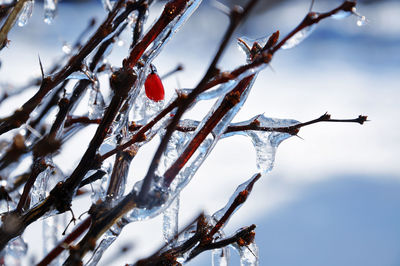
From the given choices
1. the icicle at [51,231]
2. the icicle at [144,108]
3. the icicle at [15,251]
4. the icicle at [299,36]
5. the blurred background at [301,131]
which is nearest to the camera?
the icicle at [299,36]

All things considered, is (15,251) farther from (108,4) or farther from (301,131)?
(301,131)

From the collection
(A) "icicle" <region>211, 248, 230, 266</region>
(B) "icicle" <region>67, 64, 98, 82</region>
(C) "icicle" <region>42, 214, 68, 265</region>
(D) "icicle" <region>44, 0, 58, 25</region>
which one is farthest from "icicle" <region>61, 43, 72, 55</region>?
(A) "icicle" <region>211, 248, 230, 266</region>

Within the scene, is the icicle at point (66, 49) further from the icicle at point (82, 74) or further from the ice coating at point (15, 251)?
the ice coating at point (15, 251)

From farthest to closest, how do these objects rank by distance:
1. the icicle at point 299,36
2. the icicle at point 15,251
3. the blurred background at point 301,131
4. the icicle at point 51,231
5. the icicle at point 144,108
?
the blurred background at point 301,131
the icicle at point 51,231
the icicle at point 144,108
the icicle at point 15,251
the icicle at point 299,36

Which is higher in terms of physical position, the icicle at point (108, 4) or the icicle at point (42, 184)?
the icicle at point (108, 4)

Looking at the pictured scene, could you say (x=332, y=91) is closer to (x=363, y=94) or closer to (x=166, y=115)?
(x=363, y=94)

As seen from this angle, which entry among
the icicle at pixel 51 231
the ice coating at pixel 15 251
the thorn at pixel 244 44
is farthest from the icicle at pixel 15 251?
the thorn at pixel 244 44

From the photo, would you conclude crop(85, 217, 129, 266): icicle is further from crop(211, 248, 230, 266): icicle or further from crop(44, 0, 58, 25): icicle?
crop(44, 0, 58, 25): icicle

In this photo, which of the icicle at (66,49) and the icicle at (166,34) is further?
the icicle at (66,49)
